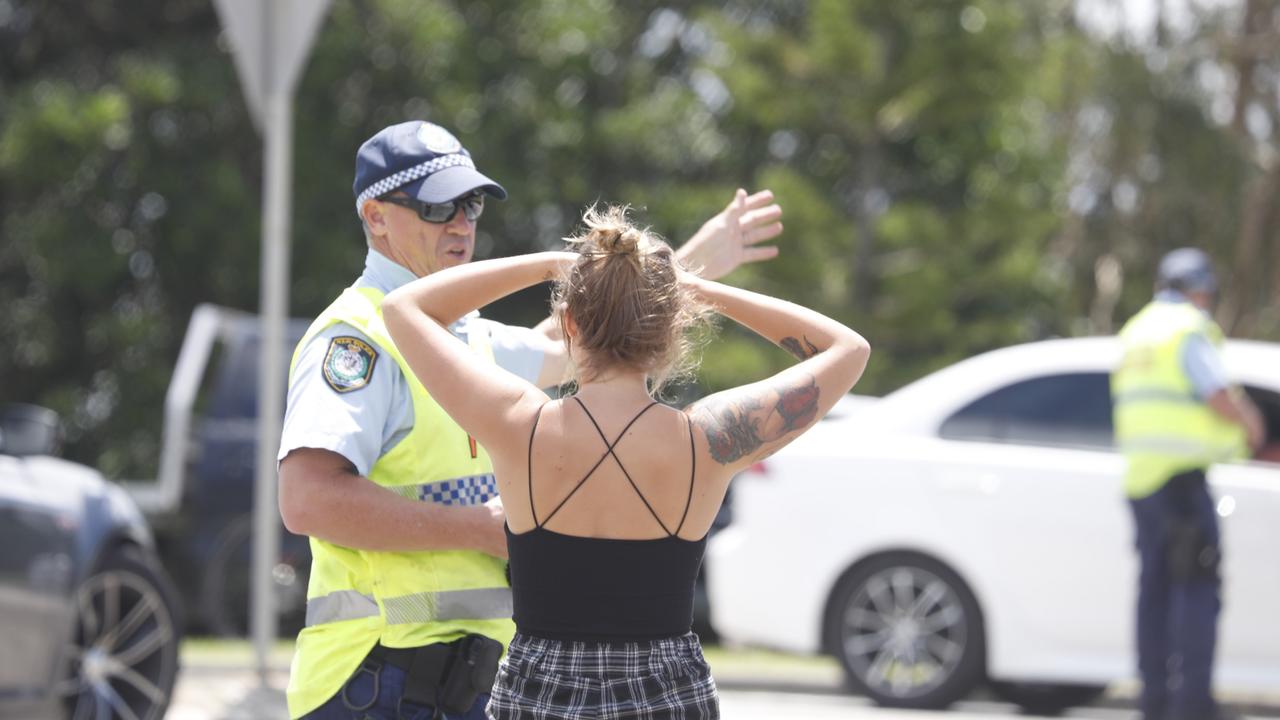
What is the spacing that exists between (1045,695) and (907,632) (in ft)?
3.53

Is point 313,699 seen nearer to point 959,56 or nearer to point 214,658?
point 214,658

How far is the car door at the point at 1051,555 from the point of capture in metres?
8.45

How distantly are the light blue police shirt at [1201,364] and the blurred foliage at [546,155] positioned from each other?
422 inches

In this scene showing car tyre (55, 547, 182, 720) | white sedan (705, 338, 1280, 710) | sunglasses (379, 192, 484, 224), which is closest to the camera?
sunglasses (379, 192, 484, 224)

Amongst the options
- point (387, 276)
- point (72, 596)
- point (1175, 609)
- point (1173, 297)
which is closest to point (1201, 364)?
point (1173, 297)

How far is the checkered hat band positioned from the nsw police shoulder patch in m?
0.28

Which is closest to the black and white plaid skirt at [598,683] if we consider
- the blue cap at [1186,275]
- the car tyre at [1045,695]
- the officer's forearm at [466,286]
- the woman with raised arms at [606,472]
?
the woman with raised arms at [606,472]

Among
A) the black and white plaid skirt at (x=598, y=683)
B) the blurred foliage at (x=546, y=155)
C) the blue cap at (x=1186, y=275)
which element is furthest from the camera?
the blurred foliage at (x=546, y=155)

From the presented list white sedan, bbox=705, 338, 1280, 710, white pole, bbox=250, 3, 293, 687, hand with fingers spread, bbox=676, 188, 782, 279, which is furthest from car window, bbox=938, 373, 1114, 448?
hand with fingers spread, bbox=676, 188, 782, 279

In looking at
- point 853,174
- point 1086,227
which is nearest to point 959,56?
point 853,174

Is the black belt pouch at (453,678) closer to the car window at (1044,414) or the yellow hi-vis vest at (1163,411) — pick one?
the yellow hi-vis vest at (1163,411)

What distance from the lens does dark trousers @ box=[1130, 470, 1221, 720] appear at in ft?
24.4

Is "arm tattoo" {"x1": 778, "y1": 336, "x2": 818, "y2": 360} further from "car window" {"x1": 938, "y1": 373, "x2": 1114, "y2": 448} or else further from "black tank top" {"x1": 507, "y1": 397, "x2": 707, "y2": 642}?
"car window" {"x1": 938, "y1": 373, "x2": 1114, "y2": 448}

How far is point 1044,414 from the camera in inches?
342
